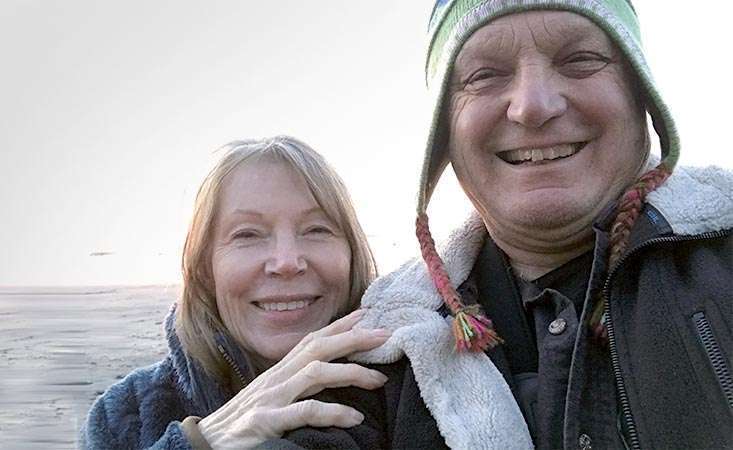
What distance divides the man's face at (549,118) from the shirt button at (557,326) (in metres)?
0.21

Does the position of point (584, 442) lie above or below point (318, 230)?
below

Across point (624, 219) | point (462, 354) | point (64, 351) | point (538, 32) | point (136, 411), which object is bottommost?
point (64, 351)

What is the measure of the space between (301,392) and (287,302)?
1.88 feet

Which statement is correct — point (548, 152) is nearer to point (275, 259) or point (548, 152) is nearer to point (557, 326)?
point (557, 326)

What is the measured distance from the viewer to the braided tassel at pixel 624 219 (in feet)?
4.69

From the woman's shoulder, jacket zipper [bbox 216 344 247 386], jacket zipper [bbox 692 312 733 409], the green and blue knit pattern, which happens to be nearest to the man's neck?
the green and blue knit pattern

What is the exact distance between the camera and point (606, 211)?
156 cm

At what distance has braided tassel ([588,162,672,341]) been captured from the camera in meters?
1.43

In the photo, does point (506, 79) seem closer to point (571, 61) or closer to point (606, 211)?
point (571, 61)

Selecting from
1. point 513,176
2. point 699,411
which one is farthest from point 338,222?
point 699,411

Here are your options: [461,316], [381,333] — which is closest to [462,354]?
[461,316]

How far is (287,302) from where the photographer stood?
2080mm

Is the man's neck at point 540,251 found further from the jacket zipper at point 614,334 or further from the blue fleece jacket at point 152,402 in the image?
the blue fleece jacket at point 152,402

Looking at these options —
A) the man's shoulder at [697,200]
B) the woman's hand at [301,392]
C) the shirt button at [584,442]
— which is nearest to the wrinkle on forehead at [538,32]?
the man's shoulder at [697,200]
